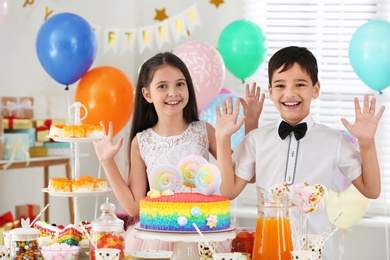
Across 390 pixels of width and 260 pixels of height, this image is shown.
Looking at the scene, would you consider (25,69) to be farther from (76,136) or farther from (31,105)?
(76,136)

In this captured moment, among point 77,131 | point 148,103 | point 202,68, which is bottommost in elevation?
point 77,131

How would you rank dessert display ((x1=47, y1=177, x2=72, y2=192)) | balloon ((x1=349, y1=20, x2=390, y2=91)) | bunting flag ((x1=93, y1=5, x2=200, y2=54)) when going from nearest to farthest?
1. dessert display ((x1=47, y1=177, x2=72, y2=192))
2. balloon ((x1=349, y1=20, x2=390, y2=91))
3. bunting flag ((x1=93, y1=5, x2=200, y2=54))

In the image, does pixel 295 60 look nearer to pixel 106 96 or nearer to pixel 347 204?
pixel 106 96

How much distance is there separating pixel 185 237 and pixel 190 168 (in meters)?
0.28

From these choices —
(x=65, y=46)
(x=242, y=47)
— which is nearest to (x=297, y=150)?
(x=65, y=46)

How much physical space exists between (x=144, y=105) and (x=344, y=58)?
97.2 inches

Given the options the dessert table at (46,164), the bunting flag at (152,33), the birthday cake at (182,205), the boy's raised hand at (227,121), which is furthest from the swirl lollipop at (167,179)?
the bunting flag at (152,33)

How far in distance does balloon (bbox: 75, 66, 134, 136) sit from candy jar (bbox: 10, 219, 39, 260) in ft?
5.82

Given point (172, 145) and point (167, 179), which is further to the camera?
point (172, 145)

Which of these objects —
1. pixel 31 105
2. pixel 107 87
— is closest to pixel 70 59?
pixel 107 87

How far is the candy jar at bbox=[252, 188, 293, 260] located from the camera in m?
1.82

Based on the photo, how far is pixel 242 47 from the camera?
4094 millimetres

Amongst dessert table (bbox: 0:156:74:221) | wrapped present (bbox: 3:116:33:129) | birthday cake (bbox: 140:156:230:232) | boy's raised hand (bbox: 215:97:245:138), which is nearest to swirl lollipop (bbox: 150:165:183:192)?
birthday cake (bbox: 140:156:230:232)

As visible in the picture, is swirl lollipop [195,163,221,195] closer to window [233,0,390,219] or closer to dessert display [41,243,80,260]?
dessert display [41,243,80,260]
